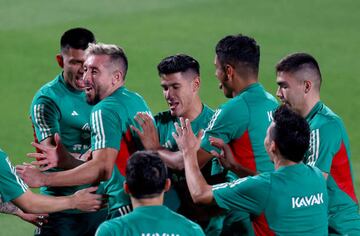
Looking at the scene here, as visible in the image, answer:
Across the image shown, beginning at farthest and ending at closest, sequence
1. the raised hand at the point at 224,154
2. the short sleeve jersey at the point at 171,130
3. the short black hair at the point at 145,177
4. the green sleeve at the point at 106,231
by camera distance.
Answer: the short sleeve jersey at the point at 171,130 < the raised hand at the point at 224,154 < the short black hair at the point at 145,177 < the green sleeve at the point at 106,231

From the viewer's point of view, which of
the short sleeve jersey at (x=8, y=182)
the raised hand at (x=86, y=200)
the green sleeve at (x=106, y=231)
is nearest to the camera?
the green sleeve at (x=106, y=231)

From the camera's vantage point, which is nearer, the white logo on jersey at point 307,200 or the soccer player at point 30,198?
the white logo on jersey at point 307,200

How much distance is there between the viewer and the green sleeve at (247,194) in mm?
6804

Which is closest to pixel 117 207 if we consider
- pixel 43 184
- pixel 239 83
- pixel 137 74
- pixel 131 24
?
pixel 43 184

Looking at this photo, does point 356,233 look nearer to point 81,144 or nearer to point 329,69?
point 81,144

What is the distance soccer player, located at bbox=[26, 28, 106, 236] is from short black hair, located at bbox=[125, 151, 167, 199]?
3.13 meters

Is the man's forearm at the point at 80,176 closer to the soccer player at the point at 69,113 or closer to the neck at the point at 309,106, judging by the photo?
the soccer player at the point at 69,113

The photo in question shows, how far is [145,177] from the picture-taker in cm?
611

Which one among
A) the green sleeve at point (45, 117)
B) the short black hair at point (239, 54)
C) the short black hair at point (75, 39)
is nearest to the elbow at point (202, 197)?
the short black hair at point (239, 54)

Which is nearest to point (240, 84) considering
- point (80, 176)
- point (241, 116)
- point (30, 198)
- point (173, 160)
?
point (241, 116)

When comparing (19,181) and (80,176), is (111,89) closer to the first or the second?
(80,176)

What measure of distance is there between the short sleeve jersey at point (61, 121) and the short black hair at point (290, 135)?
3.06 metres

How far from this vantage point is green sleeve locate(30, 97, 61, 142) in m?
9.45

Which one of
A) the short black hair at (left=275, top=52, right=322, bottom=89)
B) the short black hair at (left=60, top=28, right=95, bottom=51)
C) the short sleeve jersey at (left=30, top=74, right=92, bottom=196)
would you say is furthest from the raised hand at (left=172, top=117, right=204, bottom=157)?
the short black hair at (left=60, top=28, right=95, bottom=51)
